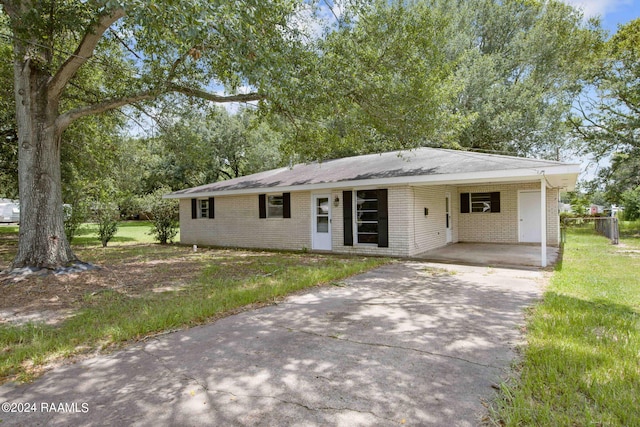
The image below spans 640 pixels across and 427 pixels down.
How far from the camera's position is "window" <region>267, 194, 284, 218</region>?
13297mm

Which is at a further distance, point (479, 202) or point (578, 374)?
point (479, 202)

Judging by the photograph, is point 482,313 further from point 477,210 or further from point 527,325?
point 477,210

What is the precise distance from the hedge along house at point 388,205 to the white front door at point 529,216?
3 cm

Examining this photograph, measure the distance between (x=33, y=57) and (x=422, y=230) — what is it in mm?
10318

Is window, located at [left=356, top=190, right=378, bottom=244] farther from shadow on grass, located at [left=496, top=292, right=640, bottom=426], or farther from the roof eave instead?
shadow on grass, located at [left=496, top=292, right=640, bottom=426]

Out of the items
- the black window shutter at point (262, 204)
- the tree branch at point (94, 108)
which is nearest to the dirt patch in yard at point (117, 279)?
the black window shutter at point (262, 204)

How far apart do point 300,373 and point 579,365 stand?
2389 millimetres

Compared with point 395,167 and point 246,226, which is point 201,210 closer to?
point 246,226

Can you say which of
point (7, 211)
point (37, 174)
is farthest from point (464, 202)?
point (7, 211)

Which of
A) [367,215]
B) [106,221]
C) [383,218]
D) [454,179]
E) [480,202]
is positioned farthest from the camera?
[106,221]

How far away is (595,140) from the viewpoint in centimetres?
2002

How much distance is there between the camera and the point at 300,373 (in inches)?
122

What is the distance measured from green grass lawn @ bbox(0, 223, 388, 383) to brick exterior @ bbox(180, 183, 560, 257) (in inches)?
57.1

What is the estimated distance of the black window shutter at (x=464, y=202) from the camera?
14.3m
